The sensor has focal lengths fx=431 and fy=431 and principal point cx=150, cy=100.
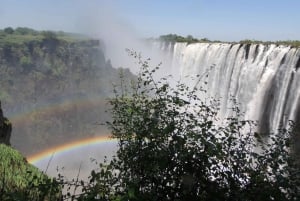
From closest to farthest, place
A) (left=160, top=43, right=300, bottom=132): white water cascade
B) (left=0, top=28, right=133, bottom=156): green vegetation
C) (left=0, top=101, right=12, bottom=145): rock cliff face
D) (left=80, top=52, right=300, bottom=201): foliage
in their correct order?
(left=80, top=52, right=300, bottom=201): foliage, (left=160, top=43, right=300, bottom=132): white water cascade, (left=0, top=101, right=12, bottom=145): rock cliff face, (left=0, top=28, right=133, bottom=156): green vegetation

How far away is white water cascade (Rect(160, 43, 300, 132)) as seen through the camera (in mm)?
17547

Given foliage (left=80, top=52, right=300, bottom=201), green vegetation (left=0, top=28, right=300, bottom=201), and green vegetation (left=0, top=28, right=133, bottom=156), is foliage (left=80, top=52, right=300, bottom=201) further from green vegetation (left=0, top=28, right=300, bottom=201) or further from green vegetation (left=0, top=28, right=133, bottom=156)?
green vegetation (left=0, top=28, right=133, bottom=156)

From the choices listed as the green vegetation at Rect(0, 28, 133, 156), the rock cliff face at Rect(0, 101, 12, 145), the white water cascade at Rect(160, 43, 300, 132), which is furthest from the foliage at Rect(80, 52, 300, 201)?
the green vegetation at Rect(0, 28, 133, 156)

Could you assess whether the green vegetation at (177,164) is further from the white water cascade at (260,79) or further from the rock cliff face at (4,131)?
the rock cliff face at (4,131)

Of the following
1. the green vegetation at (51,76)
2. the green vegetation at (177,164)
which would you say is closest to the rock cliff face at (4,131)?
the green vegetation at (177,164)

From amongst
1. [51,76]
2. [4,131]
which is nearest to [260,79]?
[4,131]

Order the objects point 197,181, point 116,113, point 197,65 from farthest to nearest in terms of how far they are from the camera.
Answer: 1. point 197,65
2. point 116,113
3. point 197,181

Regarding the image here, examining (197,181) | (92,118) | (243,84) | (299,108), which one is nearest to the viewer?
(197,181)

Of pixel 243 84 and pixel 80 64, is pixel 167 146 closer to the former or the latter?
pixel 243 84

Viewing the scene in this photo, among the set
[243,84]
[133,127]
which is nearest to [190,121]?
[133,127]

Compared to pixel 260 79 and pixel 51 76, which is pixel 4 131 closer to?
pixel 260 79

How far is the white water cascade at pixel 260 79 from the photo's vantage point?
17547 millimetres

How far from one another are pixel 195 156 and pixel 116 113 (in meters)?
1.49

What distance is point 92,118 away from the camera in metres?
71.8
